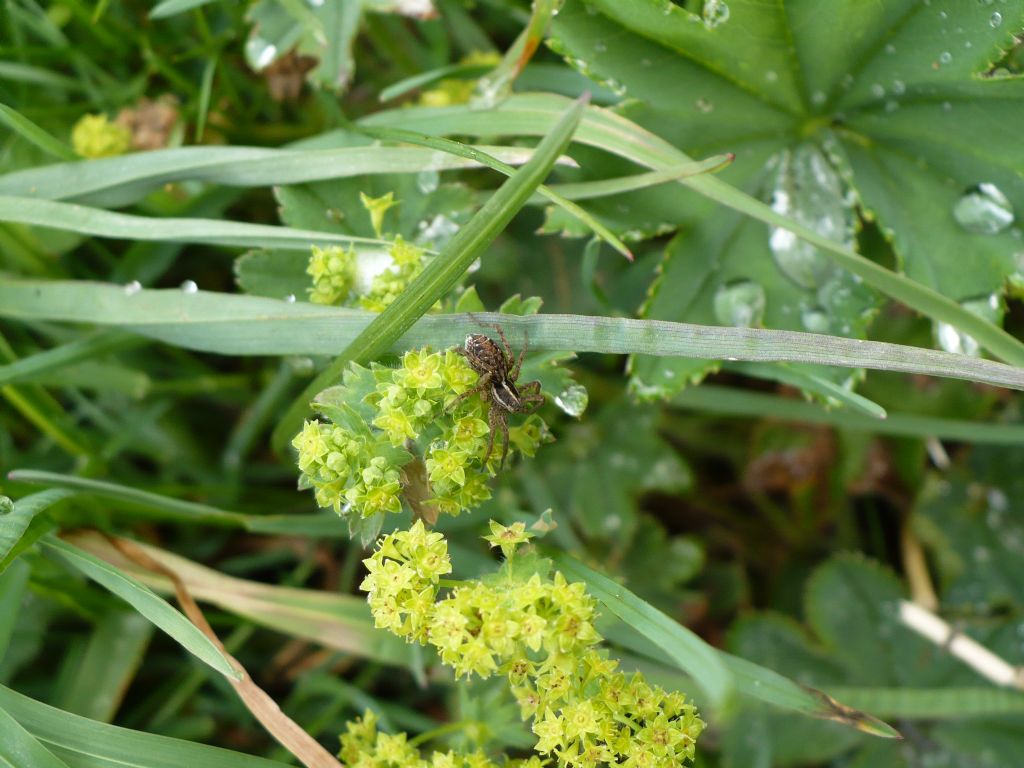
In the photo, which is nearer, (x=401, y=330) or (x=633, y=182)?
(x=401, y=330)

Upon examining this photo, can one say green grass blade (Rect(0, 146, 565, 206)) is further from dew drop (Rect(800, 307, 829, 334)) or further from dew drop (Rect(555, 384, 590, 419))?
dew drop (Rect(800, 307, 829, 334))

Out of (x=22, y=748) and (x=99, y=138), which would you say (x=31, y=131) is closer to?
(x=99, y=138)

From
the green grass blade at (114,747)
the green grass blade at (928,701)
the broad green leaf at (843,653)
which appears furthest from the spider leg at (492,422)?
the broad green leaf at (843,653)

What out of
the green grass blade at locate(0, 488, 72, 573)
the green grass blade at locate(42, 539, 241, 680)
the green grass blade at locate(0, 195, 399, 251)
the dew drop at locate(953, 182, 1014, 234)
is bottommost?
the green grass blade at locate(42, 539, 241, 680)

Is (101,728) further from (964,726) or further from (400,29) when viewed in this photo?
(964,726)

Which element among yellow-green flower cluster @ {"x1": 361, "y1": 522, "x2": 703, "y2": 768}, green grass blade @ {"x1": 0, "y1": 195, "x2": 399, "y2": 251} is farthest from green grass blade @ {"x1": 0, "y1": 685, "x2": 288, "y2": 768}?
green grass blade @ {"x1": 0, "y1": 195, "x2": 399, "y2": 251}

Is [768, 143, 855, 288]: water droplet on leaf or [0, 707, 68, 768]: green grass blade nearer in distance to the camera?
[0, 707, 68, 768]: green grass blade

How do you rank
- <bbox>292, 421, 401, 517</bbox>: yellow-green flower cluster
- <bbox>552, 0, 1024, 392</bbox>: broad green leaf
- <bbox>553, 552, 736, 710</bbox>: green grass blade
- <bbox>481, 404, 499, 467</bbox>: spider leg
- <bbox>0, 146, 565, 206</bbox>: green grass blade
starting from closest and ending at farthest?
<bbox>553, 552, 736, 710</bbox>: green grass blade, <bbox>292, 421, 401, 517</bbox>: yellow-green flower cluster, <bbox>481, 404, 499, 467</bbox>: spider leg, <bbox>552, 0, 1024, 392</bbox>: broad green leaf, <bbox>0, 146, 565, 206</bbox>: green grass blade

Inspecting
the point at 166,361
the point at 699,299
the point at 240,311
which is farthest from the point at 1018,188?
the point at 166,361

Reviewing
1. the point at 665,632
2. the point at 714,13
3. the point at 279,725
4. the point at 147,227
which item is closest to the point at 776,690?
the point at 665,632
